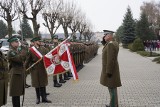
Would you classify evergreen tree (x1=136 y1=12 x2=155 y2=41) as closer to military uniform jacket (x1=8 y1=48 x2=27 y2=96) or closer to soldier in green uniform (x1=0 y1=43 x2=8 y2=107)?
military uniform jacket (x1=8 y1=48 x2=27 y2=96)

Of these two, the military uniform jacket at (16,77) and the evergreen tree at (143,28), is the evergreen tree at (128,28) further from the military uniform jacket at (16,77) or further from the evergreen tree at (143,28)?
the military uniform jacket at (16,77)

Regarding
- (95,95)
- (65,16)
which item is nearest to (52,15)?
(65,16)

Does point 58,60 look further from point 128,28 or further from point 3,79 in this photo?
point 128,28

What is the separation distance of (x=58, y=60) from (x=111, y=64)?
2.04m

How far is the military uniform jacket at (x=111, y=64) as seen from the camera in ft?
24.2

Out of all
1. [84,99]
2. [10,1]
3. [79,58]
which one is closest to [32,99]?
[84,99]

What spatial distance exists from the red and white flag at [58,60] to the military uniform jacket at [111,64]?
1.52 meters

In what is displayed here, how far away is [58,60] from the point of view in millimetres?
8977

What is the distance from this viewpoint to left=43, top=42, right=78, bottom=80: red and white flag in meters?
8.90

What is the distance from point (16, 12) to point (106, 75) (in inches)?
782

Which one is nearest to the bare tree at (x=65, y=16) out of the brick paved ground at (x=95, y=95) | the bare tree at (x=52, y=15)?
the bare tree at (x=52, y=15)

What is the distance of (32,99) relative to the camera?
31.2ft

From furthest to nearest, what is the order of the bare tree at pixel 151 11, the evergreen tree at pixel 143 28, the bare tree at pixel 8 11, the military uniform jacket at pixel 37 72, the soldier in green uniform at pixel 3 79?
the bare tree at pixel 151 11 < the evergreen tree at pixel 143 28 < the bare tree at pixel 8 11 < the military uniform jacket at pixel 37 72 < the soldier in green uniform at pixel 3 79

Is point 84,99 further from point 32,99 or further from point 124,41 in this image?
point 124,41
